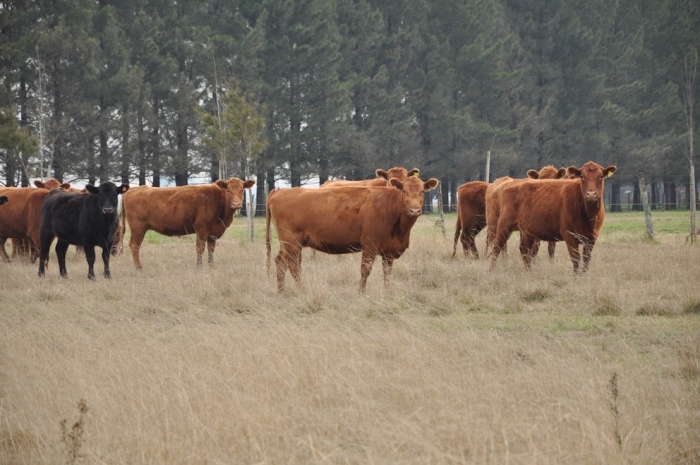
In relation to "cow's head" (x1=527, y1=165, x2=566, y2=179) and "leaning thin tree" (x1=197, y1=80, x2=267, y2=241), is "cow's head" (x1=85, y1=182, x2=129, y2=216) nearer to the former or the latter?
"cow's head" (x1=527, y1=165, x2=566, y2=179)

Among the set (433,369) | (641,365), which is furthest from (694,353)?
(433,369)

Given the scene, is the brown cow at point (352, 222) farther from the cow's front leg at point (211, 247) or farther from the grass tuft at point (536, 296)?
the cow's front leg at point (211, 247)

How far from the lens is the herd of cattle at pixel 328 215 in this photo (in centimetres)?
1011

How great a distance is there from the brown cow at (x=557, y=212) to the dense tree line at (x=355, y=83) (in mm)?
18164

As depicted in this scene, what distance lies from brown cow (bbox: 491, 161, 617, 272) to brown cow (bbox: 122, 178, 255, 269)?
5.02 metres

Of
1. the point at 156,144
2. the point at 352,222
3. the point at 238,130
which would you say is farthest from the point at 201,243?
the point at 156,144

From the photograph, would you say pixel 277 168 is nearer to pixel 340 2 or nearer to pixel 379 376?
pixel 340 2

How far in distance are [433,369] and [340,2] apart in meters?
41.1

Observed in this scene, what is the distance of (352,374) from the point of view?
5.37 metres

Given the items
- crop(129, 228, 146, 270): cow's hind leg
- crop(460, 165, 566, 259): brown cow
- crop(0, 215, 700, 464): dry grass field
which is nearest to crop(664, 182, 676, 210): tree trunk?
crop(460, 165, 566, 259): brown cow

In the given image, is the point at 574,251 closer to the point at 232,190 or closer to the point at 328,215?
the point at 328,215

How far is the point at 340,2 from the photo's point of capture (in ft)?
→ 145

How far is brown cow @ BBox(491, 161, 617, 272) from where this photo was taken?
11.7m

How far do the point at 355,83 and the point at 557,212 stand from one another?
30.3 m
